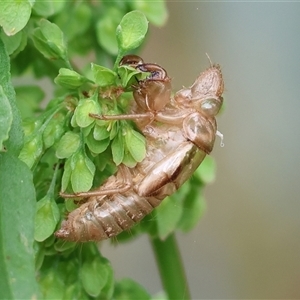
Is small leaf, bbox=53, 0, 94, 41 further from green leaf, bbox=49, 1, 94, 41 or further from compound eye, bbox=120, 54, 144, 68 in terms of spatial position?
compound eye, bbox=120, 54, 144, 68

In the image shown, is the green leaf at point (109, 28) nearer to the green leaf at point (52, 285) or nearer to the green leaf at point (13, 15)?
the green leaf at point (13, 15)

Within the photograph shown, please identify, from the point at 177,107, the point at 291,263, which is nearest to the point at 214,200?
the point at 291,263

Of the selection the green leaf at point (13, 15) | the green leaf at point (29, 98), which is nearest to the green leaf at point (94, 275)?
the green leaf at point (29, 98)

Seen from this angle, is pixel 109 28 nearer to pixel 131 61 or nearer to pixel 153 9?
→ pixel 153 9

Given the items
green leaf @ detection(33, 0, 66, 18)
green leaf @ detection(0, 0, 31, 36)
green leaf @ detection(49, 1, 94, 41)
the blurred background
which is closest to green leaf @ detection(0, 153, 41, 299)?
green leaf @ detection(0, 0, 31, 36)

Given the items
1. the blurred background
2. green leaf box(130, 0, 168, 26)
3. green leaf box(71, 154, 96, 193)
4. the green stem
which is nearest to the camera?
green leaf box(71, 154, 96, 193)

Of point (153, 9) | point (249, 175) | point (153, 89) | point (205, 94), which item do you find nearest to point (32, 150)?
point (153, 89)

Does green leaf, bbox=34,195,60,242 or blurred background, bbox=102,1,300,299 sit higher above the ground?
blurred background, bbox=102,1,300,299
